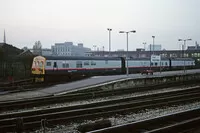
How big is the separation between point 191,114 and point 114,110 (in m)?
3.69

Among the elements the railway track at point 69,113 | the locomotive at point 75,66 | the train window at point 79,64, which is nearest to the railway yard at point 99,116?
the railway track at point 69,113

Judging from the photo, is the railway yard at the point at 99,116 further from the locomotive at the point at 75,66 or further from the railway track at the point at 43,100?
the locomotive at the point at 75,66

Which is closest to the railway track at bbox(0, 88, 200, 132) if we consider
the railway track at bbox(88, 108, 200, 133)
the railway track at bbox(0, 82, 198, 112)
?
the railway track at bbox(88, 108, 200, 133)

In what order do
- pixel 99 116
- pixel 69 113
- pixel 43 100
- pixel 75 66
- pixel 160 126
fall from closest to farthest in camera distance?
1. pixel 160 126
2. pixel 69 113
3. pixel 99 116
4. pixel 43 100
5. pixel 75 66

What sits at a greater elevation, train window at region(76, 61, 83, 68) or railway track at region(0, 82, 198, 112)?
train window at region(76, 61, 83, 68)

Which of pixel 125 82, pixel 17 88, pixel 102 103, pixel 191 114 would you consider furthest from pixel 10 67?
pixel 191 114

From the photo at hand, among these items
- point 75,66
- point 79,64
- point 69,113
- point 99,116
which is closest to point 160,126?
point 99,116

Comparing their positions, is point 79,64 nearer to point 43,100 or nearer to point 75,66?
point 75,66

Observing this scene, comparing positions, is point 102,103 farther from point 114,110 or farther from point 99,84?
point 99,84

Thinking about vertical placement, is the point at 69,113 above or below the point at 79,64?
below

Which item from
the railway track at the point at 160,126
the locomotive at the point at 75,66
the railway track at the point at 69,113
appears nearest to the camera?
the railway track at the point at 160,126

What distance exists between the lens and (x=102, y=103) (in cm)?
1332

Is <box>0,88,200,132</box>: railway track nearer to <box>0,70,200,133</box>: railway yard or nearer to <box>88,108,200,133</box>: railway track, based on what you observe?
<box>0,70,200,133</box>: railway yard

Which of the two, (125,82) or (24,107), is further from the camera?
(125,82)
